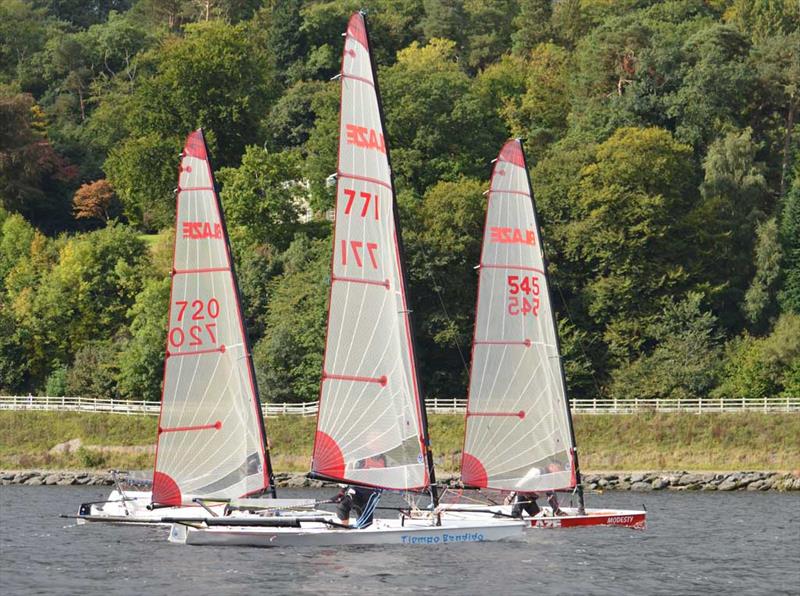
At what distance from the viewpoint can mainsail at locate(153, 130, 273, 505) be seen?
46062 mm

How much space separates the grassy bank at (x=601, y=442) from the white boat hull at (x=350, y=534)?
2557 cm

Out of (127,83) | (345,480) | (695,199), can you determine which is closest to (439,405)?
(695,199)

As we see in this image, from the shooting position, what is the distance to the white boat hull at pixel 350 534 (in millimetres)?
43094

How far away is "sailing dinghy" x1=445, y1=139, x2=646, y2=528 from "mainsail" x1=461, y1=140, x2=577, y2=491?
3 centimetres

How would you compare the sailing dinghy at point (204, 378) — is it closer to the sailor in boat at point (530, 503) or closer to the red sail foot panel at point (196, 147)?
the red sail foot panel at point (196, 147)

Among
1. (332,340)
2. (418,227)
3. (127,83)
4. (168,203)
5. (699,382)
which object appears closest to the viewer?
(332,340)

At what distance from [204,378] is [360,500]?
220 inches

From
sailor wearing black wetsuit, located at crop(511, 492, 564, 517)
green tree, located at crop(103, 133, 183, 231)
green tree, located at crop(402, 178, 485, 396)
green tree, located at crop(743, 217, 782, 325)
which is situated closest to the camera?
sailor wearing black wetsuit, located at crop(511, 492, 564, 517)

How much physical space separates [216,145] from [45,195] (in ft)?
49.5

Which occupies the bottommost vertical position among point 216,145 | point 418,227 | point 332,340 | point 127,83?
point 332,340

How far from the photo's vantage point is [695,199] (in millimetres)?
89812

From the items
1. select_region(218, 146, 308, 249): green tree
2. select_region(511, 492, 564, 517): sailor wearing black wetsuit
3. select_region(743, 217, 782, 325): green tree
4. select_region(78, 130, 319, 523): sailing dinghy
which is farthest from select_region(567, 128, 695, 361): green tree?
select_region(78, 130, 319, 523): sailing dinghy

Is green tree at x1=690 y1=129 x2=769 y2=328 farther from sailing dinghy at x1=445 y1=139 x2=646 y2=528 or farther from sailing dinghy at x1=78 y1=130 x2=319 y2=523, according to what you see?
sailing dinghy at x1=78 y1=130 x2=319 y2=523

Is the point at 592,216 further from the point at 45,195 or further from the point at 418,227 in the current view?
the point at 45,195
